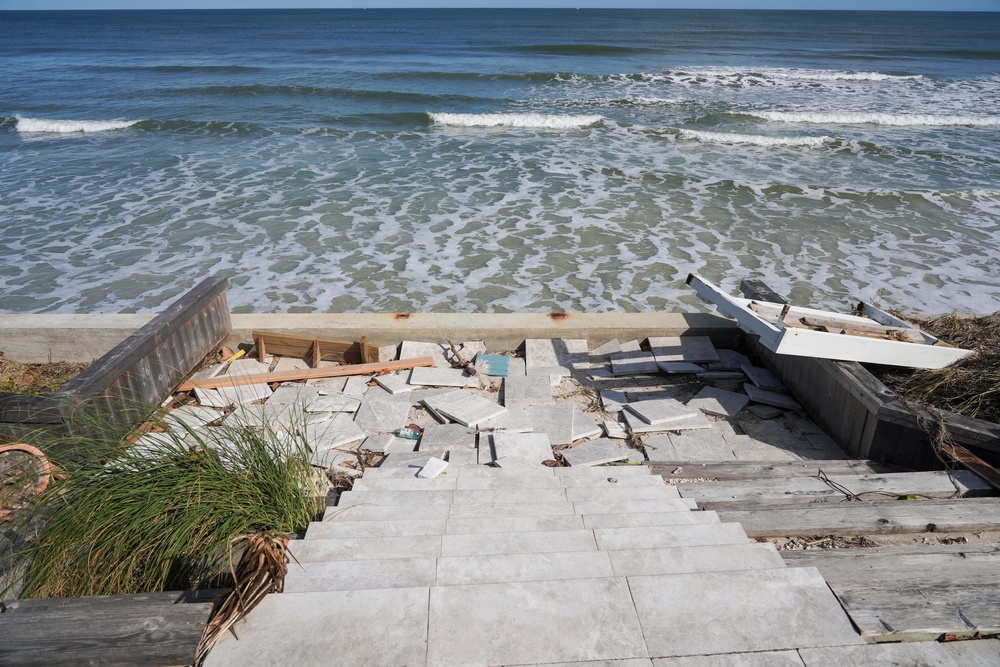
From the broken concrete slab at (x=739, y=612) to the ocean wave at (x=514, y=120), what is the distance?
18.0 meters

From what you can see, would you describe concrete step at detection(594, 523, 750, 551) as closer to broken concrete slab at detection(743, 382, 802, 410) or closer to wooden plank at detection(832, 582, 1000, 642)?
wooden plank at detection(832, 582, 1000, 642)

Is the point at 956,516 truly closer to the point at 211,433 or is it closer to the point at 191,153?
the point at 211,433

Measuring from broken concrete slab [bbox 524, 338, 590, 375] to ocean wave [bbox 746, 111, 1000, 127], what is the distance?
1729cm

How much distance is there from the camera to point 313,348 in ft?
20.1

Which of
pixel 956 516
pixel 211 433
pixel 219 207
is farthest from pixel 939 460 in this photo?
pixel 219 207

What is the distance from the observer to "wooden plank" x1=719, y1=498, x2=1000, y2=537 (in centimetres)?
321

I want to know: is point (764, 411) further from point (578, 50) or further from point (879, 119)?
point (578, 50)

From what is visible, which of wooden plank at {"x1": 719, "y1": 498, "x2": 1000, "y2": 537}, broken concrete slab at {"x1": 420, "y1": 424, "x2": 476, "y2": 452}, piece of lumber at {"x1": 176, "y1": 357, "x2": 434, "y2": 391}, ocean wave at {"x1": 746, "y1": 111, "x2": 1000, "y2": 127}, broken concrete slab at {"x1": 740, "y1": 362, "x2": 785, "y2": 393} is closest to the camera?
wooden plank at {"x1": 719, "y1": 498, "x2": 1000, "y2": 537}

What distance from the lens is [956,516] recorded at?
329 centimetres

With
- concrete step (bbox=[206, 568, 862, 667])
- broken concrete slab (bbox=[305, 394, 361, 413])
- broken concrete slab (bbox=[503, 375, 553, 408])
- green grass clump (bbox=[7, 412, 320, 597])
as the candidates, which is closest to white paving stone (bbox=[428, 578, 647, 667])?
concrete step (bbox=[206, 568, 862, 667])

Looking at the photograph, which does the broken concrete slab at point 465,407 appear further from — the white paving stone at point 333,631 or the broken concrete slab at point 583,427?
the white paving stone at point 333,631

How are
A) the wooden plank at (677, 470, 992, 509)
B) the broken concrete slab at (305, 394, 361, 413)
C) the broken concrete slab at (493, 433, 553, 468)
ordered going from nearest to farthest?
the wooden plank at (677, 470, 992, 509)
the broken concrete slab at (493, 433, 553, 468)
the broken concrete slab at (305, 394, 361, 413)

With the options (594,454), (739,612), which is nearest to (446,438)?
(594,454)

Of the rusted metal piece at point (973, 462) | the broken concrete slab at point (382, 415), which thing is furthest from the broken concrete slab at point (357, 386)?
the rusted metal piece at point (973, 462)
